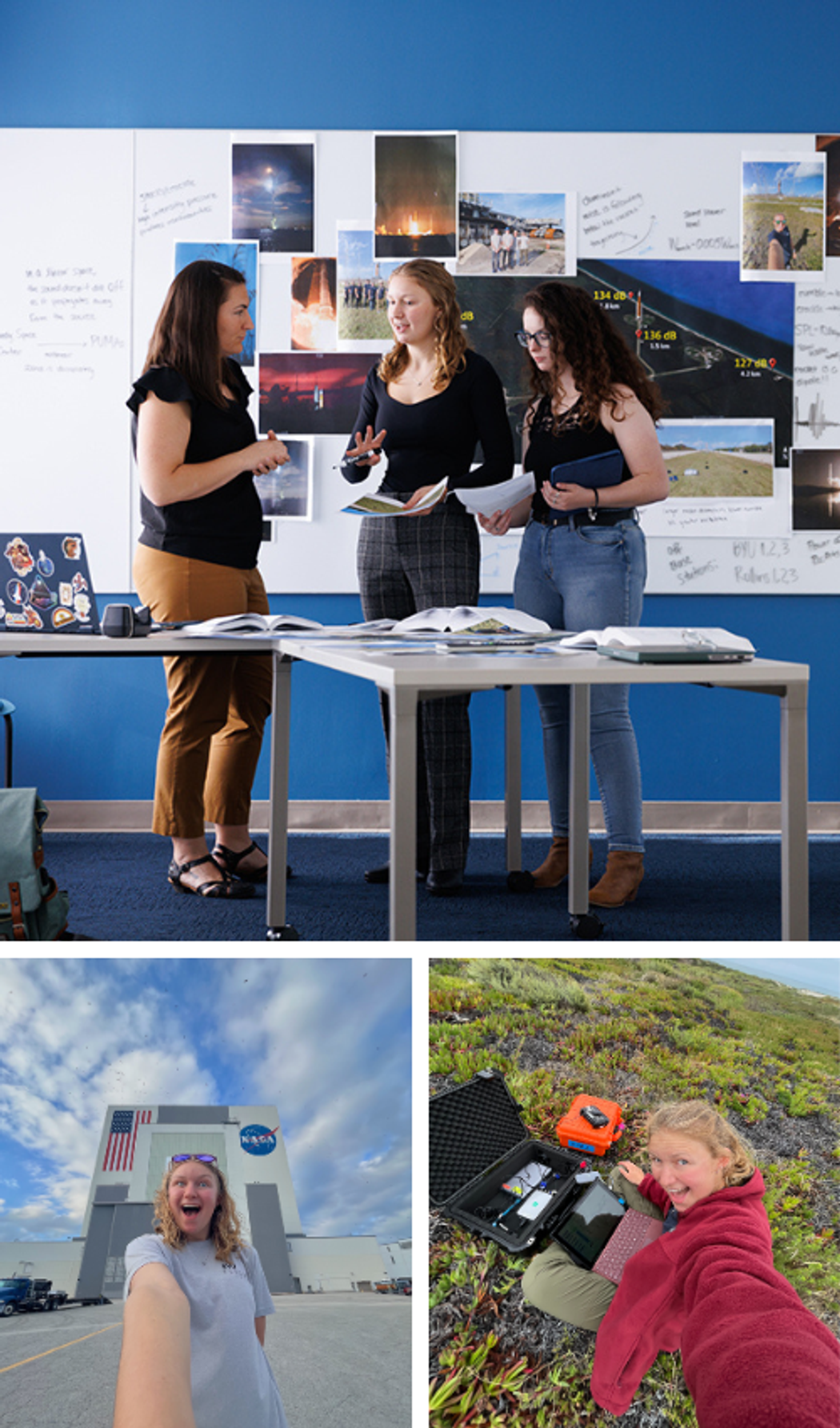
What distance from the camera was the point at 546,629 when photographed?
1.83 meters

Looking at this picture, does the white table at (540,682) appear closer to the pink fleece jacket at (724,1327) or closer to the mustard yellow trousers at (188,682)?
the pink fleece jacket at (724,1327)

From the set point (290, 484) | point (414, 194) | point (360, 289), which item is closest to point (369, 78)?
point (414, 194)

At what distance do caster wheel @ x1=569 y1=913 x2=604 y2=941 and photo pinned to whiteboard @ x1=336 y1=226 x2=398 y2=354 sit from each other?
2100mm

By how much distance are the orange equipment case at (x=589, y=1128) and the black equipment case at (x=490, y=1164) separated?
13mm

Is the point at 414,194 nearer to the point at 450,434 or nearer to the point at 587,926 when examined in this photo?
the point at 450,434

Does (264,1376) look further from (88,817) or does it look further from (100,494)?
(100,494)

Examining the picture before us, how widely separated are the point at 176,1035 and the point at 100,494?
9.26 ft

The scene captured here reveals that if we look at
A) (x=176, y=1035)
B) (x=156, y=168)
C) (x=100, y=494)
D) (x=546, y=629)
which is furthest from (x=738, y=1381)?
(x=156, y=168)

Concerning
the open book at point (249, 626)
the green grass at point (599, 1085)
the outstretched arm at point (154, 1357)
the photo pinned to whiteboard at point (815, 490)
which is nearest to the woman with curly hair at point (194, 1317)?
the outstretched arm at point (154, 1357)

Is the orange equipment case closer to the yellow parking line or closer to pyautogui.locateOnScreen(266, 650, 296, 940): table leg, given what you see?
the yellow parking line

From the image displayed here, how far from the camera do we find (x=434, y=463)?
7.88 ft

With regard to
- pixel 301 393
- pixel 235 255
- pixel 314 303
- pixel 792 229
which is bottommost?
pixel 301 393

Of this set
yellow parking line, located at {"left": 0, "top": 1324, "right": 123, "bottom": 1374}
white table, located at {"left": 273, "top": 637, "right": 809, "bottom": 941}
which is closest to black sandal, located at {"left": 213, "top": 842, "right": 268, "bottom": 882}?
white table, located at {"left": 273, "top": 637, "right": 809, "bottom": 941}

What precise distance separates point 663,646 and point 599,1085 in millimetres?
607
